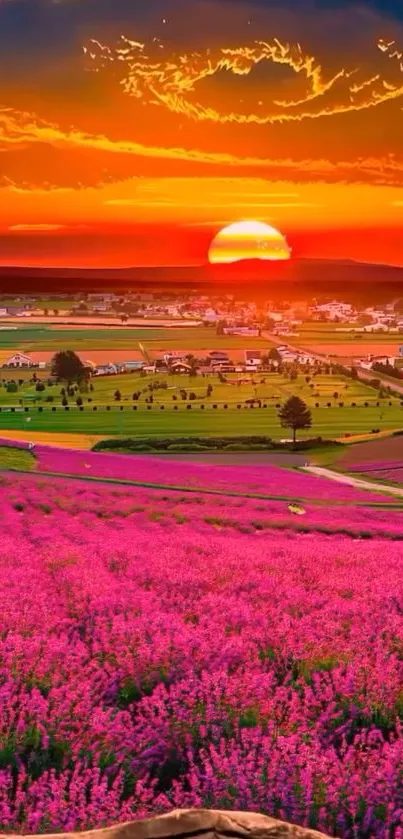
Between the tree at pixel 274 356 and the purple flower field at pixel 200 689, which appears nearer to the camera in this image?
the purple flower field at pixel 200 689

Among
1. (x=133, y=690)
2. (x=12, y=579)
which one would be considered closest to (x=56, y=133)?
(x=12, y=579)

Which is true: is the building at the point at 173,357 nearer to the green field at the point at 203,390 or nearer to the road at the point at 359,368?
the green field at the point at 203,390

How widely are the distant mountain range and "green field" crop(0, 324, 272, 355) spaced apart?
3.15 ft

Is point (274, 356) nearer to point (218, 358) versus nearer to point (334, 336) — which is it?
point (218, 358)

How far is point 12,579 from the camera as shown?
702 cm

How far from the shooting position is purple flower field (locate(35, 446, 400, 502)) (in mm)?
16844

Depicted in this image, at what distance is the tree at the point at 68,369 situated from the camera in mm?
18531

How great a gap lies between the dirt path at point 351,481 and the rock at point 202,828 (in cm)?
1571

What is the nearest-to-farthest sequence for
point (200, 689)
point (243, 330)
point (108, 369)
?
point (200, 689) < point (108, 369) < point (243, 330)

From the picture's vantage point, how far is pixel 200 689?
4715 millimetres

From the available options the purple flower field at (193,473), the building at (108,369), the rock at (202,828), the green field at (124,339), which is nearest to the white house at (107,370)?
the building at (108,369)

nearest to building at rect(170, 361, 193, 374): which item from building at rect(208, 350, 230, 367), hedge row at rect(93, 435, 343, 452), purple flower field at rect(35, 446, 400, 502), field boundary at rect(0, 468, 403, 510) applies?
building at rect(208, 350, 230, 367)

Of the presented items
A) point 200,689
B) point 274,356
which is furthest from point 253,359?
point 200,689

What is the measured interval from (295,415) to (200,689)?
13722mm
